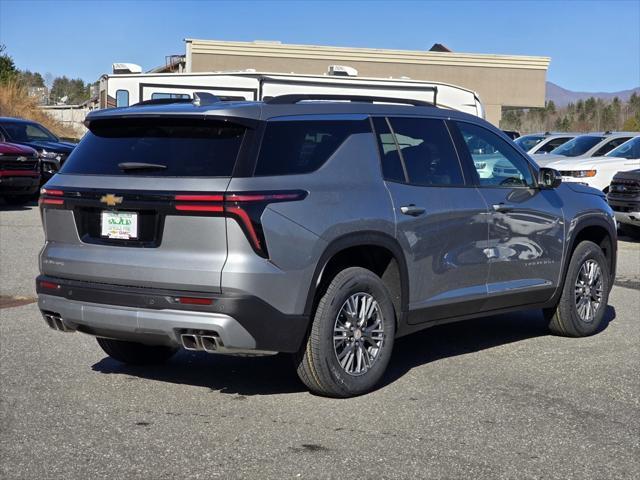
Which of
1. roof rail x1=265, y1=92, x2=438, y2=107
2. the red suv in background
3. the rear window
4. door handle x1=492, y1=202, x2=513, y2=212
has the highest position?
roof rail x1=265, y1=92, x2=438, y2=107

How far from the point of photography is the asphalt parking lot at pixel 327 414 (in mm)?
4941

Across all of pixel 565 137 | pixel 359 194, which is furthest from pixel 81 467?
pixel 565 137

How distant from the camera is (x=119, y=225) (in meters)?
5.82

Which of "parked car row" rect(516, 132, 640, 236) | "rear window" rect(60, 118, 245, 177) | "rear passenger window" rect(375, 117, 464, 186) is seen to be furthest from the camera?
"parked car row" rect(516, 132, 640, 236)

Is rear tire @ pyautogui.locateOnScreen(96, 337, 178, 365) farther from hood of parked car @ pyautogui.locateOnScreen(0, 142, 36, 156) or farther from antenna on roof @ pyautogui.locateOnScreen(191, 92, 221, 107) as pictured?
hood of parked car @ pyautogui.locateOnScreen(0, 142, 36, 156)

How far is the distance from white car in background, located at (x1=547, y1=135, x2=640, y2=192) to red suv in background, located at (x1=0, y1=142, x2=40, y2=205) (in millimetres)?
10423

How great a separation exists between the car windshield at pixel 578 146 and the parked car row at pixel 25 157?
1119 centimetres

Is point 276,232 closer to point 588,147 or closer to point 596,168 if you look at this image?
point 596,168

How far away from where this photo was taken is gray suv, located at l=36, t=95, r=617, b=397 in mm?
5527

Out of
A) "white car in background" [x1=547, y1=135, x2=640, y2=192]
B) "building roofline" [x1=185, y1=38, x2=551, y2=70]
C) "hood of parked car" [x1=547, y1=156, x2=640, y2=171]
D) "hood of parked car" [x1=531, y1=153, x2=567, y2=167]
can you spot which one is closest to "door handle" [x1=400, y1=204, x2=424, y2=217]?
"white car in background" [x1=547, y1=135, x2=640, y2=192]

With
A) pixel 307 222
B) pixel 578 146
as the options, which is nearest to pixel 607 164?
pixel 578 146

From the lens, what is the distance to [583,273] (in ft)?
26.9

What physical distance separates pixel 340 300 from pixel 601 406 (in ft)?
5.90

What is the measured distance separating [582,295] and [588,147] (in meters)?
13.7
